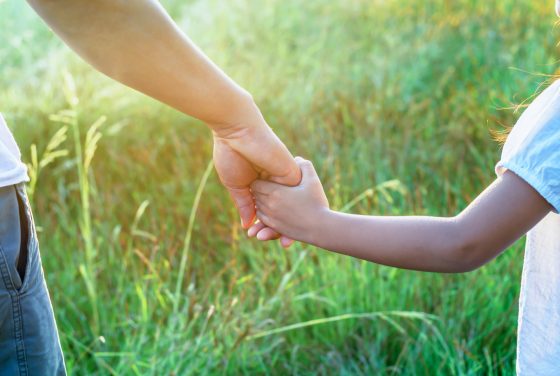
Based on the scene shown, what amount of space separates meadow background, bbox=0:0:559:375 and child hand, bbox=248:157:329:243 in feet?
1.67

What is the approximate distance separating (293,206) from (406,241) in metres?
0.31

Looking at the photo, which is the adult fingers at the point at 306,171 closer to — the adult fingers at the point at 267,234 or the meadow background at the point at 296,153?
the adult fingers at the point at 267,234

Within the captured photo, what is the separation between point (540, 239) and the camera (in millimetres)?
1581

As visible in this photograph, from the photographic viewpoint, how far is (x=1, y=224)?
1.33 metres

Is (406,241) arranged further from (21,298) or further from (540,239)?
(21,298)

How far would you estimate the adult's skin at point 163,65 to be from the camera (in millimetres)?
1279

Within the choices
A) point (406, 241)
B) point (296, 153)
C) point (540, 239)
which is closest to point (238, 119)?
point (406, 241)

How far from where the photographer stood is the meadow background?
2.42m

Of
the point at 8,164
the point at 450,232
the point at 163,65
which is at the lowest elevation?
the point at 450,232

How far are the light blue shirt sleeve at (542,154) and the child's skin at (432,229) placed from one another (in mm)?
19

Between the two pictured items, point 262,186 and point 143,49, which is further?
point 262,186

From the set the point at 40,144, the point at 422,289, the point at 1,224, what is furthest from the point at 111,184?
the point at 1,224

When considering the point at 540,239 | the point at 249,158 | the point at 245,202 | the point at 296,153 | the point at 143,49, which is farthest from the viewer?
the point at 296,153

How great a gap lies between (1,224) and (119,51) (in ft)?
1.11
